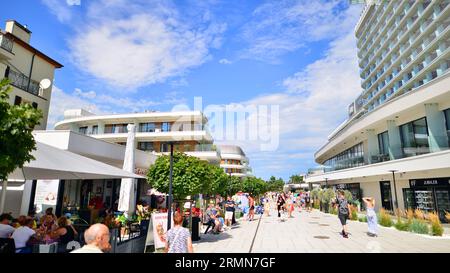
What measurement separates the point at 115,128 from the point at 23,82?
67.8ft

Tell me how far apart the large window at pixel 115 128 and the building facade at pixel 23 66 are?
52.5 feet

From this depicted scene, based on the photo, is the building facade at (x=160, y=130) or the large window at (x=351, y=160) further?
the building facade at (x=160, y=130)

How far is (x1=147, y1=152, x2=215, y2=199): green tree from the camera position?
35.9 ft

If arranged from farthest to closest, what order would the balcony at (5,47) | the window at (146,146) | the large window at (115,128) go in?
the large window at (115,128) < the window at (146,146) < the balcony at (5,47)

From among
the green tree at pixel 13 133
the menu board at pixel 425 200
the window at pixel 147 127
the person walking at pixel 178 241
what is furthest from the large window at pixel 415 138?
the window at pixel 147 127

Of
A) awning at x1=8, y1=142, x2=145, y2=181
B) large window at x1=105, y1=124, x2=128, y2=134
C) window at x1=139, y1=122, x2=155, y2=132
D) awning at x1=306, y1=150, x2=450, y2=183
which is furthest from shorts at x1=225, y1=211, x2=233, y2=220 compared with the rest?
large window at x1=105, y1=124, x2=128, y2=134

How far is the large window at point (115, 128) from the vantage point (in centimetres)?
4138

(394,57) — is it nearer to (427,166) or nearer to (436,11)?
(436,11)

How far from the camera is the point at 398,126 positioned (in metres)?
22.7

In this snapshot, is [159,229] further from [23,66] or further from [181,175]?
[23,66]

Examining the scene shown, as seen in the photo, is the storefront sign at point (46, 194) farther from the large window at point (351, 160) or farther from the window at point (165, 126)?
the window at point (165, 126)

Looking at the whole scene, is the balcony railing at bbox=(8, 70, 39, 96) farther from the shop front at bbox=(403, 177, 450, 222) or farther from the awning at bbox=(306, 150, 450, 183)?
the shop front at bbox=(403, 177, 450, 222)
